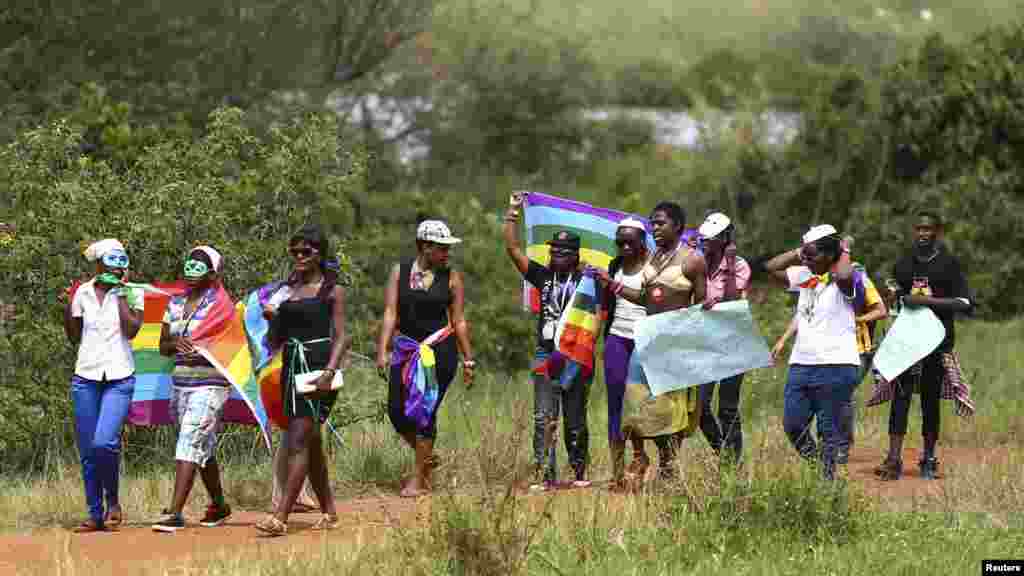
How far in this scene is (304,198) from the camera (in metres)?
13.4

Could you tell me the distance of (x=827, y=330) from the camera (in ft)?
33.7

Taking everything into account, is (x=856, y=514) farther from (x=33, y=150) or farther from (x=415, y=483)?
(x=33, y=150)

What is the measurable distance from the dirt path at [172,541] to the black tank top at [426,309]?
0.97m

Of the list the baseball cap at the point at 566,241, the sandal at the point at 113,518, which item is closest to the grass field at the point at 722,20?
the baseball cap at the point at 566,241

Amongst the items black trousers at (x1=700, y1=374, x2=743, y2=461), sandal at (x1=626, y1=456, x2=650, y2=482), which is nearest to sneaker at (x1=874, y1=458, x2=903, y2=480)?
black trousers at (x1=700, y1=374, x2=743, y2=461)

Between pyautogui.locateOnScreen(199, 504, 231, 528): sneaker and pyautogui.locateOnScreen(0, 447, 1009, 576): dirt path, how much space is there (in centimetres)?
7

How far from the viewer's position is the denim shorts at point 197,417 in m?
9.64

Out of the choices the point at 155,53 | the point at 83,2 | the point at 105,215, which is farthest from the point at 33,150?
the point at 155,53

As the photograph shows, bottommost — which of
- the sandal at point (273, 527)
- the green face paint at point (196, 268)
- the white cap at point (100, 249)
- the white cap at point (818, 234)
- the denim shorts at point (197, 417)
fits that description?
the sandal at point (273, 527)

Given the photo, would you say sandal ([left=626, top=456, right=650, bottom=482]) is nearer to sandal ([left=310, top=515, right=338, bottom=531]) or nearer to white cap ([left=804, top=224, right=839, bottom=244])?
white cap ([left=804, top=224, right=839, bottom=244])

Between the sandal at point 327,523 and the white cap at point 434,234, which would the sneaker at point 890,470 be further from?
the sandal at point 327,523

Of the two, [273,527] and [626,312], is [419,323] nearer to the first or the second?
[626,312]

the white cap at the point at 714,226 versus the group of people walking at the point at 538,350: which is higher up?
the white cap at the point at 714,226

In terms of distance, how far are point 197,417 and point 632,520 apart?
2569mm
